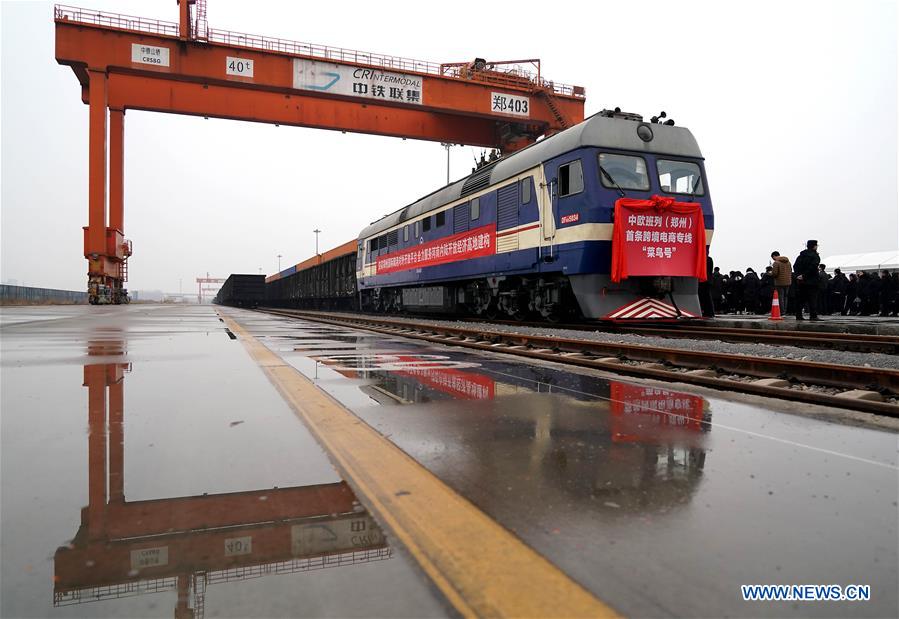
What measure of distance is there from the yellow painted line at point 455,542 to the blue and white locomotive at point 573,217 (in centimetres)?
800

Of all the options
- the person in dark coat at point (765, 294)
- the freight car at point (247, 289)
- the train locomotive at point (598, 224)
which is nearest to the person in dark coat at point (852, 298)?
the person in dark coat at point (765, 294)

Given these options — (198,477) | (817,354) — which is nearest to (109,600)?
(198,477)

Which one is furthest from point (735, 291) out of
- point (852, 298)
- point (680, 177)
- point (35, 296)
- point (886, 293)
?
point (35, 296)

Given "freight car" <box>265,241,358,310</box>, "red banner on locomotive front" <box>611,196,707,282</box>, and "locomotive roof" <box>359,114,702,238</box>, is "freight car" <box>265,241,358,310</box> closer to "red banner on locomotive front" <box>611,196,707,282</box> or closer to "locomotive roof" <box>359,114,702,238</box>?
"locomotive roof" <box>359,114,702,238</box>

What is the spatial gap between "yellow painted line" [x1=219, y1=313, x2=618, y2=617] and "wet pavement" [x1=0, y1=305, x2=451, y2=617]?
8 cm

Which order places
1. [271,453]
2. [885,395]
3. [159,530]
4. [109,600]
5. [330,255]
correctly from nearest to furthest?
1. [109,600]
2. [159,530]
3. [271,453]
4. [885,395]
5. [330,255]

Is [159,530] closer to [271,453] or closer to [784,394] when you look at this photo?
[271,453]

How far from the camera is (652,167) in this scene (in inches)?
428

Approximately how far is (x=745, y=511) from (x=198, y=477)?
2379 mm

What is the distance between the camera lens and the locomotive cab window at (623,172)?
34.1ft

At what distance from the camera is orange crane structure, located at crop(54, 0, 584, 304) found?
79.6 feet

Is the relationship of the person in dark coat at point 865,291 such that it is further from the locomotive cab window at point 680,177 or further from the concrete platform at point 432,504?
the concrete platform at point 432,504

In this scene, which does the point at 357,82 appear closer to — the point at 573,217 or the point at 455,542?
the point at 573,217

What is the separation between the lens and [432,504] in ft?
7.41
